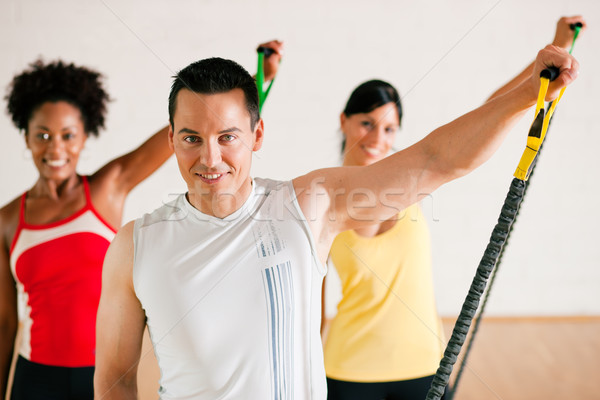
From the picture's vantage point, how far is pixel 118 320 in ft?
3.58

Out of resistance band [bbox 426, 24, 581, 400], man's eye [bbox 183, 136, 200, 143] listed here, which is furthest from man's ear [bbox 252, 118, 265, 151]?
resistance band [bbox 426, 24, 581, 400]

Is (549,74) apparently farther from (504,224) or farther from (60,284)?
(60,284)

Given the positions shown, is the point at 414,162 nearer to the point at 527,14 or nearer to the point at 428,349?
the point at 428,349

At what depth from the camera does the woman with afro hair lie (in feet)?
5.24

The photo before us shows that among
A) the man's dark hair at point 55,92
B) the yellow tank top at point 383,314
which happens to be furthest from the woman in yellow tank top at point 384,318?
the man's dark hair at point 55,92

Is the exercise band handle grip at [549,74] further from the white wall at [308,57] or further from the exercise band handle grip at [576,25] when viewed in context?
the white wall at [308,57]

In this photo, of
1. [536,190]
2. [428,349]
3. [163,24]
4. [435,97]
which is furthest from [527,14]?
[428,349]

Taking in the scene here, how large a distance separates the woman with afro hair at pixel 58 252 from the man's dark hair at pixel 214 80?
662 millimetres

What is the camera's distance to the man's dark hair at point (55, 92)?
5.93ft

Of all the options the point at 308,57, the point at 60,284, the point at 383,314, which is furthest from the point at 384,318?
the point at 308,57

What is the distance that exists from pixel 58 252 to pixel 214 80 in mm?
840

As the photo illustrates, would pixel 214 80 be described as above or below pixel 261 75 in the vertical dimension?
below

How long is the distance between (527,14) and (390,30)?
0.89m

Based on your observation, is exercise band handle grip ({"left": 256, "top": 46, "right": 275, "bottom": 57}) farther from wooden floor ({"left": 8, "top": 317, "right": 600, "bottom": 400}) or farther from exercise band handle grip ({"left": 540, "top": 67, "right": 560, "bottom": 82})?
wooden floor ({"left": 8, "top": 317, "right": 600, "bottom": 400})
